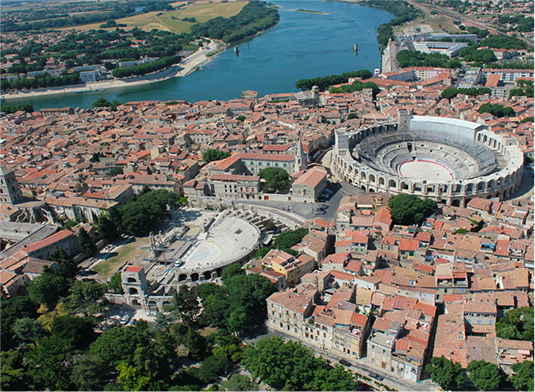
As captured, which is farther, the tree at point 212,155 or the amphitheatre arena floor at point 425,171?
the tree at point 212,155

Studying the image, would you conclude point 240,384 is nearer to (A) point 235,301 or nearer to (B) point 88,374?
(A) point 235,301

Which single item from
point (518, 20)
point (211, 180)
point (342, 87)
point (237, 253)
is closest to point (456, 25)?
point (518, 20)

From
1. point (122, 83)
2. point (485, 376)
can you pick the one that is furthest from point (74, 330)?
point (122, 83)

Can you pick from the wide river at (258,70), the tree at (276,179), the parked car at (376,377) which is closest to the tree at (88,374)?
the parked car at (376,377)

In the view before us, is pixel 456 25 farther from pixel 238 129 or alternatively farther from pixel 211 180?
pixel 211 180

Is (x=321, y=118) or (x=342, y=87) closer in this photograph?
(x=321, y=118)

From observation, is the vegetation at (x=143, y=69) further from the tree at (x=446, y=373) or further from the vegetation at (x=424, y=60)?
the tree at (x=446, y=373)

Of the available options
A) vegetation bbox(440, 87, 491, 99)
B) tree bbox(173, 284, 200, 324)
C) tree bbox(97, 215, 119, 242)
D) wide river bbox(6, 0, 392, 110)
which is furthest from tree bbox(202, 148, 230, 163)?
wide river bbox(6, 0, 392, 110)

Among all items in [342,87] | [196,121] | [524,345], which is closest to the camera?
[524,345]
